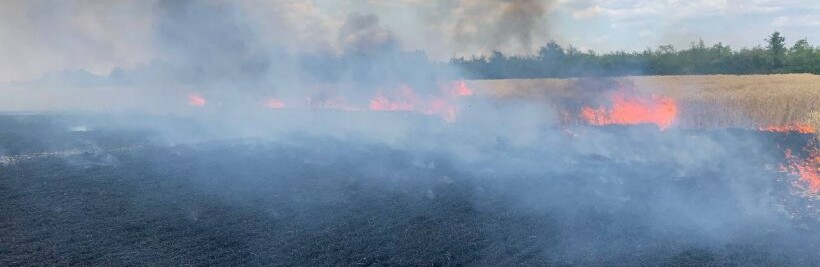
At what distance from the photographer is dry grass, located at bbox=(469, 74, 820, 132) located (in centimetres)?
3039

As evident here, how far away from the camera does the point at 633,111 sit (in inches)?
1452

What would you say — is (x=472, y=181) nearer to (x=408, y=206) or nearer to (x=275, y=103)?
(x=408, y=206)

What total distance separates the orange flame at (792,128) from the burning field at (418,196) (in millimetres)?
136

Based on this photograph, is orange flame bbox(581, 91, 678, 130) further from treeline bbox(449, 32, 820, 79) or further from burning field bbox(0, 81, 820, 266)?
treeline bbox(449, 32, 820, 79)

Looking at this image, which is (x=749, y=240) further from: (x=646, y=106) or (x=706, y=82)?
(x=706, y=82)

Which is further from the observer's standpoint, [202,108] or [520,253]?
[202,108]

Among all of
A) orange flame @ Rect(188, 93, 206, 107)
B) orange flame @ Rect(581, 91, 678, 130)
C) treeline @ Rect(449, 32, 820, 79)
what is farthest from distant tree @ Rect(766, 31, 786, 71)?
orange flame @ Rect(188, 93, 206, 107)

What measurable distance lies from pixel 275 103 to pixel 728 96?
35.7 metres

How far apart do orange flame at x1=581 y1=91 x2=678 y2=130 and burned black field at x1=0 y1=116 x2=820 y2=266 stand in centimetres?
877

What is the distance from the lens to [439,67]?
164 feet

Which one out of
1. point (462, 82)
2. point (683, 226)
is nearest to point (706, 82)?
point (462, 82)

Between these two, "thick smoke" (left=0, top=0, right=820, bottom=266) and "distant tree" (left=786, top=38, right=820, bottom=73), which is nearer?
"thick smoke" (left=0, top=0, right=820, bottom=266)

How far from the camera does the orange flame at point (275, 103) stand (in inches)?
1893

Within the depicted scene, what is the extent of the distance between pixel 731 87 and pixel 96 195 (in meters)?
39.4
